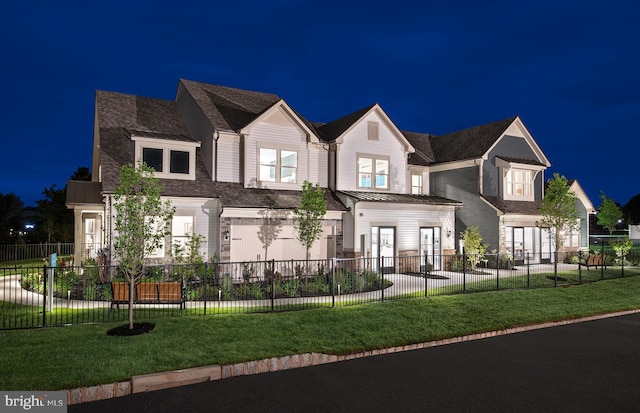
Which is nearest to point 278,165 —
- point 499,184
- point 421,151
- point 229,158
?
point 229,158

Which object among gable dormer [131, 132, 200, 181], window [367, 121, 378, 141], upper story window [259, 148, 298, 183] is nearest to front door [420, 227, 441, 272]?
window [367, 121, 378, 141]

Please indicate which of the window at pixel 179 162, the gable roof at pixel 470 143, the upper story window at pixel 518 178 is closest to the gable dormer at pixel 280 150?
the window at pixel 179 162

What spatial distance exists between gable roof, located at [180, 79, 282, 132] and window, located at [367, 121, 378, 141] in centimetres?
558

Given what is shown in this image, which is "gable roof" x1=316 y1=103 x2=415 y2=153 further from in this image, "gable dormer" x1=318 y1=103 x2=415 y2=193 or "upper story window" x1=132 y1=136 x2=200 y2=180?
"upper story window" x1=132 y1=136 x2=200 y2=180

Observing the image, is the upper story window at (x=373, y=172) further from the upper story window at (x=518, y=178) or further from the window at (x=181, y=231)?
the window at (x=181, y=231)

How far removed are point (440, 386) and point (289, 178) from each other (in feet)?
55.2

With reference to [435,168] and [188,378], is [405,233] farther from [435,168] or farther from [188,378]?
[188,378]

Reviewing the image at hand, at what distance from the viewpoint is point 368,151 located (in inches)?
1014

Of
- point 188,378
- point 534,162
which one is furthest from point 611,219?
point 188,378

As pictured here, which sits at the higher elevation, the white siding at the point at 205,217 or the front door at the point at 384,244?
the white siding at the point at 205,217

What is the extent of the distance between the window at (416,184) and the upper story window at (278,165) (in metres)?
9.38

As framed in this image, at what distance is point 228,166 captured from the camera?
73.3 ft

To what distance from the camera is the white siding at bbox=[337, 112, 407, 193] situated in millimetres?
24938

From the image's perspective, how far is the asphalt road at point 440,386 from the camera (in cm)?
714
